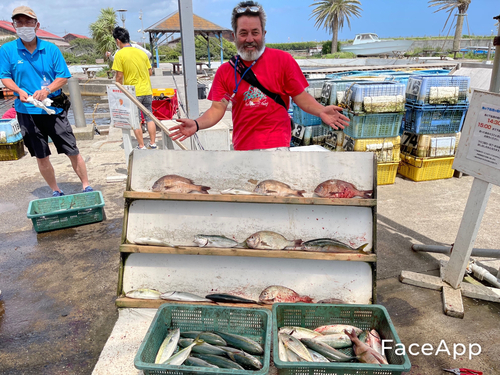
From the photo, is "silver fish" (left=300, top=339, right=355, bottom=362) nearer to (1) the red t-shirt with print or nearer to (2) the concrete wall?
(1) the red t-shirt with print

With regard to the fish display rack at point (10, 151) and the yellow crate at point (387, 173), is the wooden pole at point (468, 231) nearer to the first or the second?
the yellow crate at point (387, 173)

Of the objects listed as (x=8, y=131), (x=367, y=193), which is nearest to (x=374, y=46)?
(x=8, y=131)

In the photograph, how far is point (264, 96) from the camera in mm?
2979

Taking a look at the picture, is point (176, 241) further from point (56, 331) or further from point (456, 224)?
point (456, 224)

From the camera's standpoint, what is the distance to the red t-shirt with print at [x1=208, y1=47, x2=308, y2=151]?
117 inches

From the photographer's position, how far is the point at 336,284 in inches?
99.7

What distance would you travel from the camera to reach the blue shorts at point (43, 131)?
473 centimetres

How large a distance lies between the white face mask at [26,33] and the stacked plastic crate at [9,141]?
3.63 metres

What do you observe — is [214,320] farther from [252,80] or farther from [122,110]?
[122,110]

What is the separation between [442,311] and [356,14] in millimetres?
62817

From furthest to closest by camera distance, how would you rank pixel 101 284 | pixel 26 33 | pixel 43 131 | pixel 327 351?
pixel 43 131, pixel 26 33, pixel 101 284, pixel 327 351

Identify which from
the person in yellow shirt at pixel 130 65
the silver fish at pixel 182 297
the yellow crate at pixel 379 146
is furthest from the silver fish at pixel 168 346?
the person in yellow shirt at pixel 130 65

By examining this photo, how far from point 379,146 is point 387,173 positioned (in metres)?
0.58

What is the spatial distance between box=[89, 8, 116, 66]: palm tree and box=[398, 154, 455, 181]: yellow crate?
33.5 m
